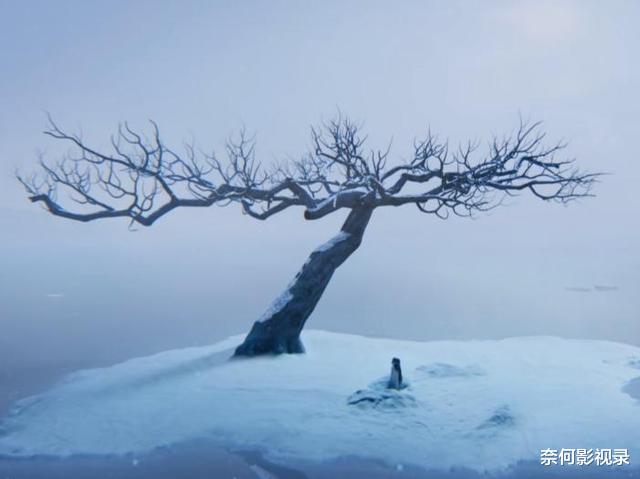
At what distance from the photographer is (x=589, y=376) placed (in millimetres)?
6117

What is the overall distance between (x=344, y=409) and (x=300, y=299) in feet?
7.81

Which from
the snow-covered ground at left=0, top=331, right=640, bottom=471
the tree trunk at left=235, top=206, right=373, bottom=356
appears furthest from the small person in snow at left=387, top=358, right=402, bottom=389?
the tree trunk at left=235, top=206, right=373, bottom=356

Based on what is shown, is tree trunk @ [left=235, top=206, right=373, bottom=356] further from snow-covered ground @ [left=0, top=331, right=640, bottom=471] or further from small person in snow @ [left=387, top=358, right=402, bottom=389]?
small person in snow @ [left=387, top=358, right=402, bottom=389]

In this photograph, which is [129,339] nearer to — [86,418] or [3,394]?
[3,394]

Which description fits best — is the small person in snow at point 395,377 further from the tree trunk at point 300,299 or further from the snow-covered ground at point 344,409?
the tree trunk at point 300,299

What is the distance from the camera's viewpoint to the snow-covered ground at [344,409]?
14.1 feet

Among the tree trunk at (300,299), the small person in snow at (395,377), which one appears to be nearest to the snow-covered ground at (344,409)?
the small person in snow at (395,377)

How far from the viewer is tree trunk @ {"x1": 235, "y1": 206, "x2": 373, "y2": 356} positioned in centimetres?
708

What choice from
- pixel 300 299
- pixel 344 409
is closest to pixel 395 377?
pixel 344 409

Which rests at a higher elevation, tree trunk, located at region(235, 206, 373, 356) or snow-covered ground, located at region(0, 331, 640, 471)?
tree trunk, located at region(235, 206, 373, 356)

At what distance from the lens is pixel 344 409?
5.07 m

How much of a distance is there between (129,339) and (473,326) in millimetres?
6157

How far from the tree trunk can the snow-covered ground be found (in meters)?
0.31

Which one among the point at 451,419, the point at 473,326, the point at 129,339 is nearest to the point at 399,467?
the point at 451,419
